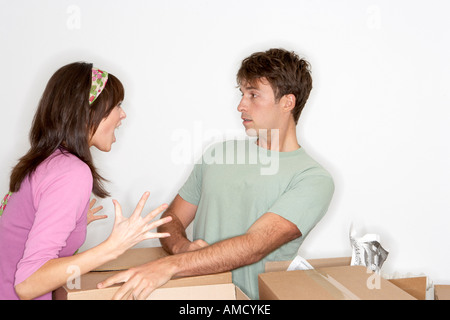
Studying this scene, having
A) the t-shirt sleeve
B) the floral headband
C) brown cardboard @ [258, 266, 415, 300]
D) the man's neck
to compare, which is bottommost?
brown cardboard @ [258, 266, 415, 300]

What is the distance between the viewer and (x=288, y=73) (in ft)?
5.41

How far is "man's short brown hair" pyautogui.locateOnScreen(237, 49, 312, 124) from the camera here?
164cm

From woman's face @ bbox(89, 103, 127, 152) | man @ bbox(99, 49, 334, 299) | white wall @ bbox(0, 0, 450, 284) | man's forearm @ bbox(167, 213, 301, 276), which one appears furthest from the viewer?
white wall @ bbox(0, 0, 450, 284)

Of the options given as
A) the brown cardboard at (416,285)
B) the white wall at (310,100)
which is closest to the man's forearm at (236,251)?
the brown cardboard at (416,285)

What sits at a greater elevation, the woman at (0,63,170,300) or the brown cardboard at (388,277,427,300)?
the woman at (0,63,170,300)

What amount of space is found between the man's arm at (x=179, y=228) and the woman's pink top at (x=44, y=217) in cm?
32

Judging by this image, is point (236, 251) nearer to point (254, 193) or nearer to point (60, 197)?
point (254, 193)

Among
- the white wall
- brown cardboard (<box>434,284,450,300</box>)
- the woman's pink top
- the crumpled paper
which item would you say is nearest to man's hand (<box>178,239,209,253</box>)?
the woman's pink top

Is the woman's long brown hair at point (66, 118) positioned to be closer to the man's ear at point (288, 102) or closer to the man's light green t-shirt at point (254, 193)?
the man's light green t-shirt at point (254, 193)

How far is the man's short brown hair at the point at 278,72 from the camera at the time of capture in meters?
1.64

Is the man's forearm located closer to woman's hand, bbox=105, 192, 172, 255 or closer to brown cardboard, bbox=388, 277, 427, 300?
woman's hand, bbox=105, 192, 172, 255
